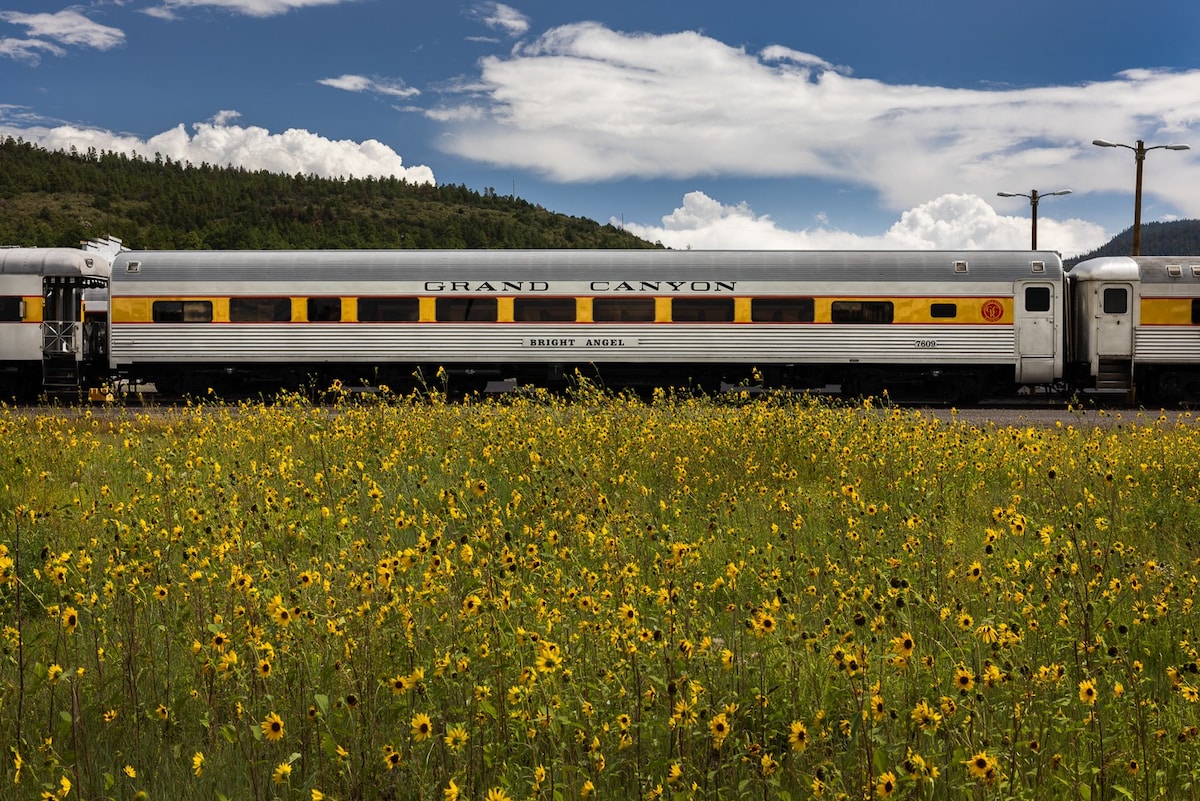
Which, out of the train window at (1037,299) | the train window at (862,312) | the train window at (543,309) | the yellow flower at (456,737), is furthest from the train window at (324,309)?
the yellow flower at (456,737)

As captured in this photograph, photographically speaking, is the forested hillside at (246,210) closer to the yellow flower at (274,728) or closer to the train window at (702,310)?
the train window at (702,310)

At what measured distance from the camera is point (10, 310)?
21047 mm

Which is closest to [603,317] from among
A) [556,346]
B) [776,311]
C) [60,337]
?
[556,346]

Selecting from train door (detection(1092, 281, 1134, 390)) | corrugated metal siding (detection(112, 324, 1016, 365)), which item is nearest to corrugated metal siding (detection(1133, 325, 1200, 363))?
train door (detection(1092, 281, 1134, 390))

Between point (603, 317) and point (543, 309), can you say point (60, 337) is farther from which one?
point (603, 317)

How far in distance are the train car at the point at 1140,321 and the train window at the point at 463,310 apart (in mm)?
12495

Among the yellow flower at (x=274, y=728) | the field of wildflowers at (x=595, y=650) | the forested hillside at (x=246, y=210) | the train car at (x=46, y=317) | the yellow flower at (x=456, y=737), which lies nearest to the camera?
the yellow flower at (x=274, y=728)

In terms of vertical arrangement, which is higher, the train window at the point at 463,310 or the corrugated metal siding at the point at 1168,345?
the train window at the point at 463,310

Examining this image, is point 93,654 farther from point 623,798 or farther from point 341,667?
point 623,798

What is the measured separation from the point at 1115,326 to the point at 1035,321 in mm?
1799

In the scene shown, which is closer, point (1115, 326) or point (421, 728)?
point (421, 728)

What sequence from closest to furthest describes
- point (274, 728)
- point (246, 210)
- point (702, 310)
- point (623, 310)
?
point (274, 728) → point (702, 310) → point (623, 310) → point (246, 210)

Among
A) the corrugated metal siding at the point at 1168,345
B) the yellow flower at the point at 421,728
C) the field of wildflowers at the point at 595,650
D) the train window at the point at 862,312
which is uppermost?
the train window at the point at 862,312

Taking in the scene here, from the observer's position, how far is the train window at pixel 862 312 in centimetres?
1995
